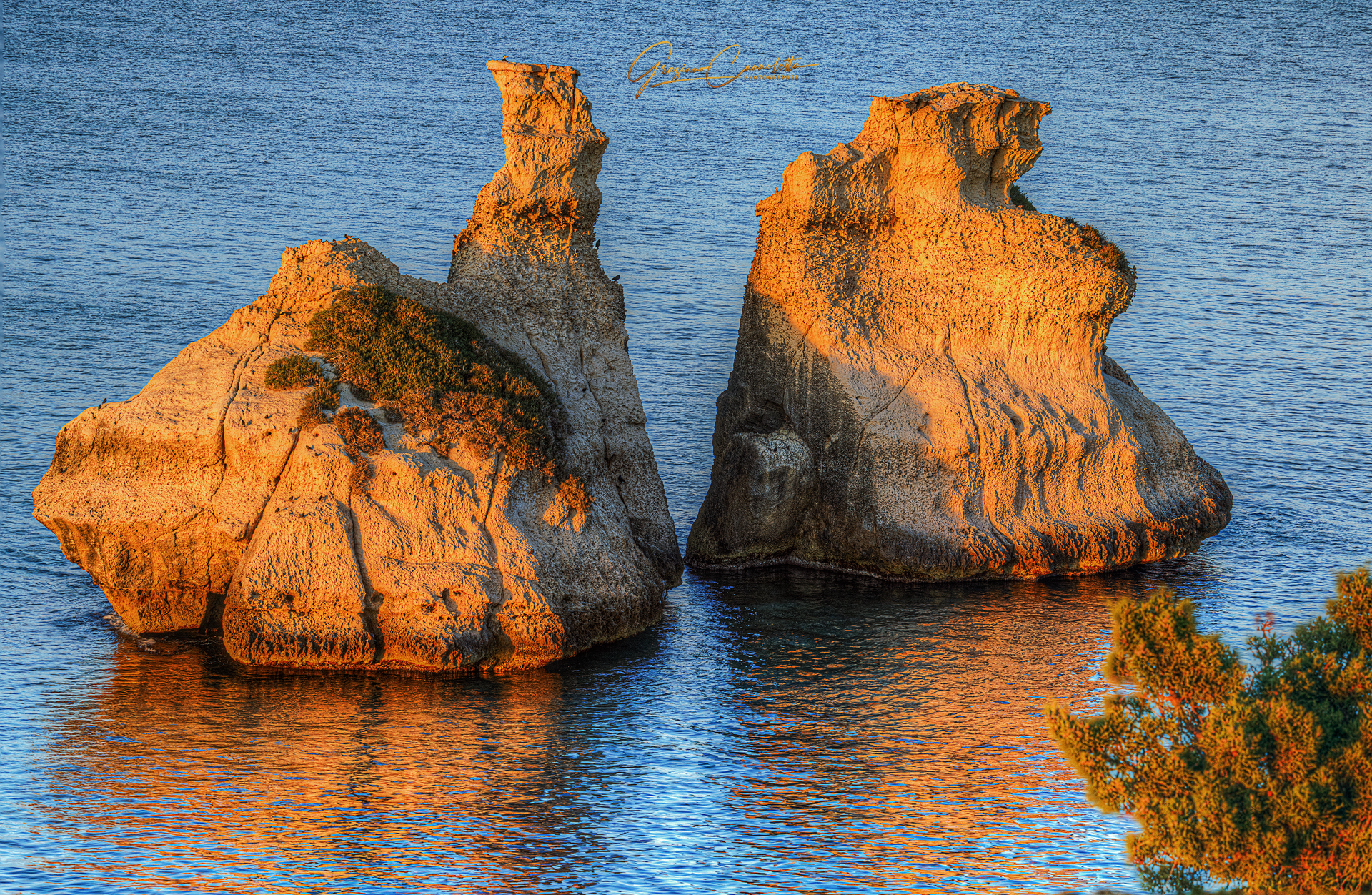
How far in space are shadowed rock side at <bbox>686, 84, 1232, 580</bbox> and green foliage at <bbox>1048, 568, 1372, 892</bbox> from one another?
21.7 meters

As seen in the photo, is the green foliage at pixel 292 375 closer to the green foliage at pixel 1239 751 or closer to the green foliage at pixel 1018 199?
the green foliage at pixel 1239 751

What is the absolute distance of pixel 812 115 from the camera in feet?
423

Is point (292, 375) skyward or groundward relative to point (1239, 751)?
skyward

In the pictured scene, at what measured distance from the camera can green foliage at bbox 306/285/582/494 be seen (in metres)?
37.8

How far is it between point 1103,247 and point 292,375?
75.1ft

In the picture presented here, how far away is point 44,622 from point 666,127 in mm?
87736

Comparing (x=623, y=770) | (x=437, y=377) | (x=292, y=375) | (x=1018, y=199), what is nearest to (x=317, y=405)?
(x=292, y=375)

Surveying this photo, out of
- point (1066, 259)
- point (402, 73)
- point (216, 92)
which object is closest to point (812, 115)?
point (402, 73)

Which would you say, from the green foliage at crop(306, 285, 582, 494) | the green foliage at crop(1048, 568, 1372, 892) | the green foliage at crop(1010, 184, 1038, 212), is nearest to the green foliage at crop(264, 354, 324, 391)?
the green foliage at crop(306, 285, 582, 494)

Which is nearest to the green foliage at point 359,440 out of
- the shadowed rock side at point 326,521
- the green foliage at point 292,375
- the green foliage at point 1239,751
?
the shadowed rock side at point 326,521

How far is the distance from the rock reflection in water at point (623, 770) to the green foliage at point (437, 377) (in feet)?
17.9

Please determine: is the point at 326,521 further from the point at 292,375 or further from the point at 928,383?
the point at 928,383

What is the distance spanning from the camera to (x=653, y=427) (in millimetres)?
60812

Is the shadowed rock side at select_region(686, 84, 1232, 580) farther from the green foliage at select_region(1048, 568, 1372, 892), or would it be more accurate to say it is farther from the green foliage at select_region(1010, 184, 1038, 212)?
the green foliage at select_region(1048, 568, 1372, 892)
